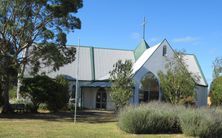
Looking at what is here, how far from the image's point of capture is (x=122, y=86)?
101 ft

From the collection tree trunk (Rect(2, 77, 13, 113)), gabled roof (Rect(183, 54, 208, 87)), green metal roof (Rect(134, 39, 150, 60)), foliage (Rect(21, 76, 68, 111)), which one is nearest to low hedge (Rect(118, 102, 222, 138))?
tree trunk (Rect(2, 77, 13, 113))

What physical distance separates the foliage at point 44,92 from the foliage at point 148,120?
15479 millimetres

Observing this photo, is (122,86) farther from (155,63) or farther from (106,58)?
(106,58)

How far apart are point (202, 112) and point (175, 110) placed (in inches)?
64.9

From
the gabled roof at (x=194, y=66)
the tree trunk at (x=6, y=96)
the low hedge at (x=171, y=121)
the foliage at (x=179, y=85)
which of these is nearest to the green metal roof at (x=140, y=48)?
the gabled roof at (x=194, y=66)

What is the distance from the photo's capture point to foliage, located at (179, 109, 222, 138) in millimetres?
17016

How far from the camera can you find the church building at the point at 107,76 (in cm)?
4581

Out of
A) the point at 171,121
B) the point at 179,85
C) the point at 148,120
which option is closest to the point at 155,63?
the point at 179,85

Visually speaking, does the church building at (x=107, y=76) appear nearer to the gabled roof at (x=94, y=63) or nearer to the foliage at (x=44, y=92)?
the gabled roof at (x=94, y=63)

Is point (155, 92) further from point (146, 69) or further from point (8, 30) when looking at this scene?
point (8, 30)

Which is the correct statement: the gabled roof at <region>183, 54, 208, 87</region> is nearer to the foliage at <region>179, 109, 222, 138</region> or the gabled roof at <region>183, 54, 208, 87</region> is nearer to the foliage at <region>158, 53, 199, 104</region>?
the foliage at <region>158, 53, 199, 104</region>

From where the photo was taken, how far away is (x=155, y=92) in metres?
Result: 47.4

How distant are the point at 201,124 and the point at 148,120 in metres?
2.32

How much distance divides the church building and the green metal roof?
1.26 metres
